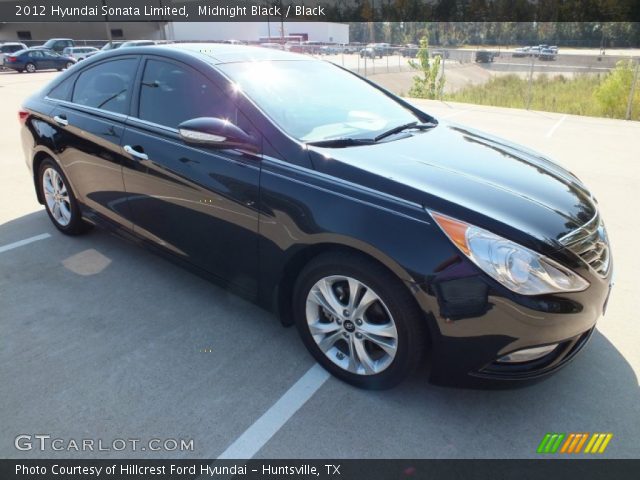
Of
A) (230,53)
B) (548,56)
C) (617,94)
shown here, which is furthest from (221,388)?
(548,56)

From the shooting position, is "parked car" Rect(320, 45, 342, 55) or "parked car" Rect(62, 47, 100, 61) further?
"parked car" Rect(320, 45, 342, 55)

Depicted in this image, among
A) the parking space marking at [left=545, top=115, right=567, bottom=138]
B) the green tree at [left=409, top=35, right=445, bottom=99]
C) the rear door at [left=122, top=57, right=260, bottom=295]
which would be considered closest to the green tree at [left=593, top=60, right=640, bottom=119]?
the parking space marking at [left=545, top=115, right=567, bottom=138]

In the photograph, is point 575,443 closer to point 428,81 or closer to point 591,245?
point 591,245

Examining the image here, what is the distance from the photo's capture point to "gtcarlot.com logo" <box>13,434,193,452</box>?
2.10m

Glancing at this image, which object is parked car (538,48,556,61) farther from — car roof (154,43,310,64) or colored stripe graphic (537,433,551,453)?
colored stripe graphic (537,433,551,453)

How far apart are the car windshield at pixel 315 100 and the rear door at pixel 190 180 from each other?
0.67ft

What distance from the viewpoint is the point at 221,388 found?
2.47 meters

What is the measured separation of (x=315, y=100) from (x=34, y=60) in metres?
29.4

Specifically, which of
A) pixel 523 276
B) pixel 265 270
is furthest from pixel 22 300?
pixel 523 276

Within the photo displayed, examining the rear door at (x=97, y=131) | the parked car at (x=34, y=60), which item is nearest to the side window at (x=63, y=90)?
the rear door at (x=97, y=131)

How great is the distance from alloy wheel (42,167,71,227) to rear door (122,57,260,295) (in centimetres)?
120

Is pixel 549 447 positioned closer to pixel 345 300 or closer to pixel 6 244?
pixel 345 300

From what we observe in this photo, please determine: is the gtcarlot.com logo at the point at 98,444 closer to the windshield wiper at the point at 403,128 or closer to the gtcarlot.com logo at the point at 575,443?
the gtcarlot.com logo at the point at 575,443

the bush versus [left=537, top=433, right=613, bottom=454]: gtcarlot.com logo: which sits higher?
the bush
